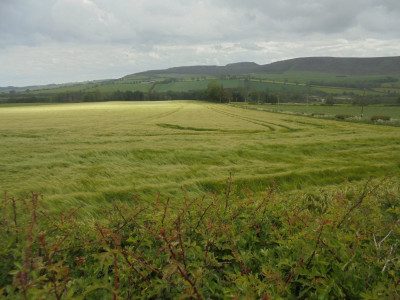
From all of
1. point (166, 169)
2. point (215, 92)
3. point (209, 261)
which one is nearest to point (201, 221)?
point (209, 261)

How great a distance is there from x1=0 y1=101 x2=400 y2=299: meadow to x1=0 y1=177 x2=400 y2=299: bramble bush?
0.06ft

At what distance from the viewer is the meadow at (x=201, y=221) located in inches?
81.4

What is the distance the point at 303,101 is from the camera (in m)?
92.1

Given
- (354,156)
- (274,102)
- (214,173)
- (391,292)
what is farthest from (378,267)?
(274,102)

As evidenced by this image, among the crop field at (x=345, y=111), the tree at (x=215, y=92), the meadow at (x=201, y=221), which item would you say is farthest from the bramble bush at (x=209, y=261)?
the tree at (x=215, y=92)

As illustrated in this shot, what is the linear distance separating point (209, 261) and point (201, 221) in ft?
2.71

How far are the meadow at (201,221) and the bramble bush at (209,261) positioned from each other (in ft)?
0.06

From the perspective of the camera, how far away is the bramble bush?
1838 mm

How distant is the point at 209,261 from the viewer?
2.46 m

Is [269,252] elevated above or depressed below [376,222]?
below

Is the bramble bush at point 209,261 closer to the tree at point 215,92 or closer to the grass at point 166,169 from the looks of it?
the grass at point 166,169

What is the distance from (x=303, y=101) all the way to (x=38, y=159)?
9906 centimetres

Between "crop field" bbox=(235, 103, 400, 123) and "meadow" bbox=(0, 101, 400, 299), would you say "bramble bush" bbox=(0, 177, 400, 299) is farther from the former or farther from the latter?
"crop field" bbox=(235, 103, 400, 123)

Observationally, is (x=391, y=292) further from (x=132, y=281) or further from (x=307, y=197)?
(x=307, y=197)
